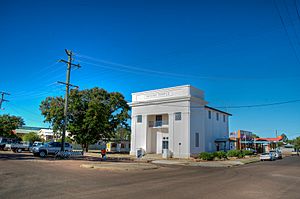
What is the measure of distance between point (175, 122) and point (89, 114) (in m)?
14.1

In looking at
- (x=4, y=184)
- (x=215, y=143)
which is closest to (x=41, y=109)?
(x=215, y=143)

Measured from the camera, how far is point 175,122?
38469 millimetres

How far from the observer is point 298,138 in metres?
103

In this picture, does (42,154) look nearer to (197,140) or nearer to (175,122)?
(175,122)

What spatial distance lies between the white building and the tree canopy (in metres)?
5.76

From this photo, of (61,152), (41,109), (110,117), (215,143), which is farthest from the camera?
(41,109)

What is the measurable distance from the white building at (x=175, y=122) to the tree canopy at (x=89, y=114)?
5764 millimetres

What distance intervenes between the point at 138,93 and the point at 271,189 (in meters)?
34.3

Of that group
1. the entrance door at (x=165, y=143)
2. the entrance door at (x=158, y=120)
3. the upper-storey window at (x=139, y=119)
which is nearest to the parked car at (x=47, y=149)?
the upper-storey window at (x=139, y=119)

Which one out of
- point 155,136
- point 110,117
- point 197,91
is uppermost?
point 197,91

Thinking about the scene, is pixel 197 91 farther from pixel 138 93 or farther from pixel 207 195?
pixel 207 195

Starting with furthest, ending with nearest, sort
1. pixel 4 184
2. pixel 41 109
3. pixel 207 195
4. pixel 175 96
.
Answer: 1. pixel 41 109
2. pixel 175 96
3. pixel 4 184
4. pixel 207 195

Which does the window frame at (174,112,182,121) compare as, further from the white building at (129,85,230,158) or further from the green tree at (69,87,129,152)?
the green tree at (69,87,129,152)

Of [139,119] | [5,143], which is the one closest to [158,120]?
[139,119]
